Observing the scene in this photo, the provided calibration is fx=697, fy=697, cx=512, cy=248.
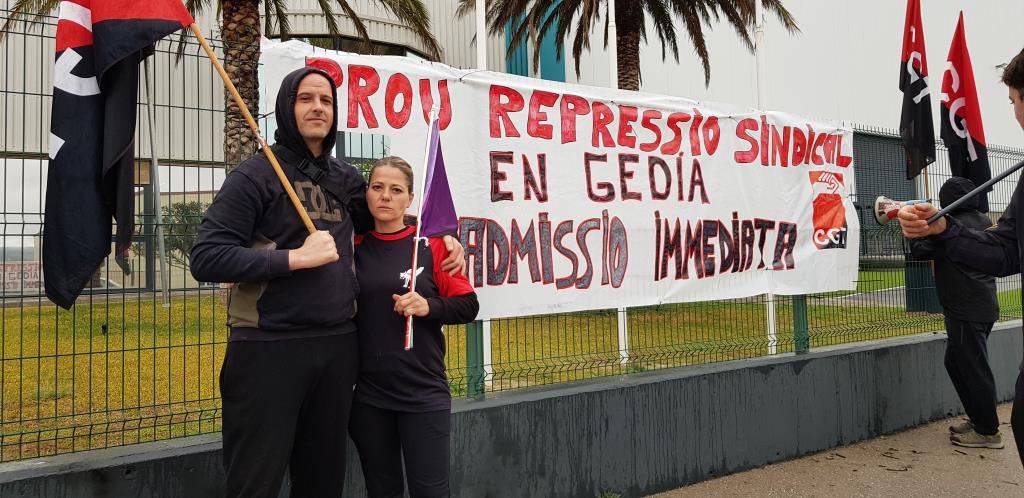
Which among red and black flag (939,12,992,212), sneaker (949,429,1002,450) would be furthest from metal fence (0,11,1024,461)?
sneaker (949,429,1002,450)

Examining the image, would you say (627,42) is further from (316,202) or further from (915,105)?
(316,202)

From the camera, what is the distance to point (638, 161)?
467 centimetres

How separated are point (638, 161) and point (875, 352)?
2.58 metres

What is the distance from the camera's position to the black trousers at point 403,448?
2549 millimetres

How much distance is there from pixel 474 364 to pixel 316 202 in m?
1.80

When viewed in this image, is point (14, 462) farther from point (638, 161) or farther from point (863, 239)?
point (863, 239)

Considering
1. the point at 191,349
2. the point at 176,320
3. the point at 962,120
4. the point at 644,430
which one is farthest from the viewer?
the point at 962,120

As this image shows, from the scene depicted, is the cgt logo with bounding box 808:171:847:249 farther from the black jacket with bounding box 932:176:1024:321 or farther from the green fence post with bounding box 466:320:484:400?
the green fence post with bounding box 466:320:484:400

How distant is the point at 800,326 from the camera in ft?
18.0

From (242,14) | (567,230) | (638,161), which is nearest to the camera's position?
(567,230)

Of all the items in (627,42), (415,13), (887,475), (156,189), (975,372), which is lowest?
(887,475)

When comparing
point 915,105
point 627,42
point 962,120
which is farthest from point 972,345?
point 627,42

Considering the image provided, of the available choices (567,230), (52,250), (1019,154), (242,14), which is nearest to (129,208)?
(52,250)

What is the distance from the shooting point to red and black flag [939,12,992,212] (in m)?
5.46
